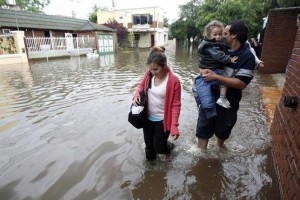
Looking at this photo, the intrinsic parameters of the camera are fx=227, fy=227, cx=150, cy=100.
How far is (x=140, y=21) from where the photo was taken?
41062 mm

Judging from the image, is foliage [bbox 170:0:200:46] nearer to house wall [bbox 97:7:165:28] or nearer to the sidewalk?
house wall [bbox 97:7:165:28]

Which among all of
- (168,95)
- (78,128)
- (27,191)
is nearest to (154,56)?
(168,95)

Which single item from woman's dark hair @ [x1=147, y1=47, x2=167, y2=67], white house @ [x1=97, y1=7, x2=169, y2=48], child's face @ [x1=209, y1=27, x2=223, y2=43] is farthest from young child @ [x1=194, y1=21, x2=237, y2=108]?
white house @ [x1=97, y1=7, x2=169, y2=48]

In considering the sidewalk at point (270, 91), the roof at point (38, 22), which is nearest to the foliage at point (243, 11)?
the sidewalk at point (270, 91)

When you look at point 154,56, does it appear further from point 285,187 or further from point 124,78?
point 124,78

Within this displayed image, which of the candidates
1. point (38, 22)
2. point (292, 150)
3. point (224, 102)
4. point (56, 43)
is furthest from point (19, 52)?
point (292, 150)

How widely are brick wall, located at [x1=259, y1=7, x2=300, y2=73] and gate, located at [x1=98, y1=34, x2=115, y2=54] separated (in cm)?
1946

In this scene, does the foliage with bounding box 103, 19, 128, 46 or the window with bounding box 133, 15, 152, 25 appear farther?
the window with bounding box 133, 15, 152, 25

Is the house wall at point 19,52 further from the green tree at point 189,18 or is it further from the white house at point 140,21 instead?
the green tree at point 189,18

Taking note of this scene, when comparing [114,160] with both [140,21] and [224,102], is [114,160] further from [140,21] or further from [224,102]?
[140,21]

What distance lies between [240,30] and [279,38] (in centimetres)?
832

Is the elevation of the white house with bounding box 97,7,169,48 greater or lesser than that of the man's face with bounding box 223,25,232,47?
greater

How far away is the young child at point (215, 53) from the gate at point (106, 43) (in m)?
24.2

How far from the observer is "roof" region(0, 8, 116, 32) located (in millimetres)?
20717
